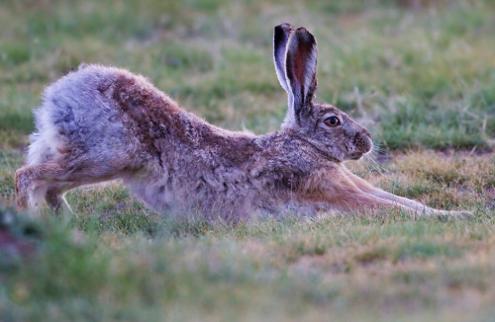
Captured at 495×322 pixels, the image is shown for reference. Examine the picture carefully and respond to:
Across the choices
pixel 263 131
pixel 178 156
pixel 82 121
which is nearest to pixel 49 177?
pixel 82 121

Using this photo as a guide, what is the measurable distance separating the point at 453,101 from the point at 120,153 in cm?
429

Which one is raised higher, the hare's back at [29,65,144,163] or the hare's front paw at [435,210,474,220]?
the hare's back at [29,65,144,163]

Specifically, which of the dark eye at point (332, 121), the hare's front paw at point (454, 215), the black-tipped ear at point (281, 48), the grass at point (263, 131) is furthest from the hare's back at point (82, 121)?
the hare's front paw at point (454, 215)

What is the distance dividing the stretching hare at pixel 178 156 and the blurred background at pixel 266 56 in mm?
1695

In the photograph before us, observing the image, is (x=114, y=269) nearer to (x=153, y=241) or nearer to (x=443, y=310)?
(x=153, y=241)

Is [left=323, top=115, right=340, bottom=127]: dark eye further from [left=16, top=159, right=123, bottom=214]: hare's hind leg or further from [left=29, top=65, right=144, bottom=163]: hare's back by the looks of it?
[left=16, top=159, right=123, bottom=214]: hare's hind leg

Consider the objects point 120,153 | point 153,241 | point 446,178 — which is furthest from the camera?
point 446,178

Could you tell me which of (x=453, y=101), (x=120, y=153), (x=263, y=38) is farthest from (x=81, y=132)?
(x=263, y=38)

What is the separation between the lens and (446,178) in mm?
8078

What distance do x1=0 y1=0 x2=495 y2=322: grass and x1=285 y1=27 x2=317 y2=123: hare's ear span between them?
3.30ft

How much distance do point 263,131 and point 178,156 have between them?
2.25 m

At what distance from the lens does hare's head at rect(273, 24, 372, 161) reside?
7598mm

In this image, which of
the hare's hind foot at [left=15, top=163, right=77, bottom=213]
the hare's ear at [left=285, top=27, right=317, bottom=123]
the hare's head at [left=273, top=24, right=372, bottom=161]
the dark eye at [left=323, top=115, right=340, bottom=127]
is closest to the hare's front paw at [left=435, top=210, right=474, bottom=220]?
the hare's head at [left=273, top=24, right=372, bottom=161]

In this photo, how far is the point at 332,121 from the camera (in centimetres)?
771
